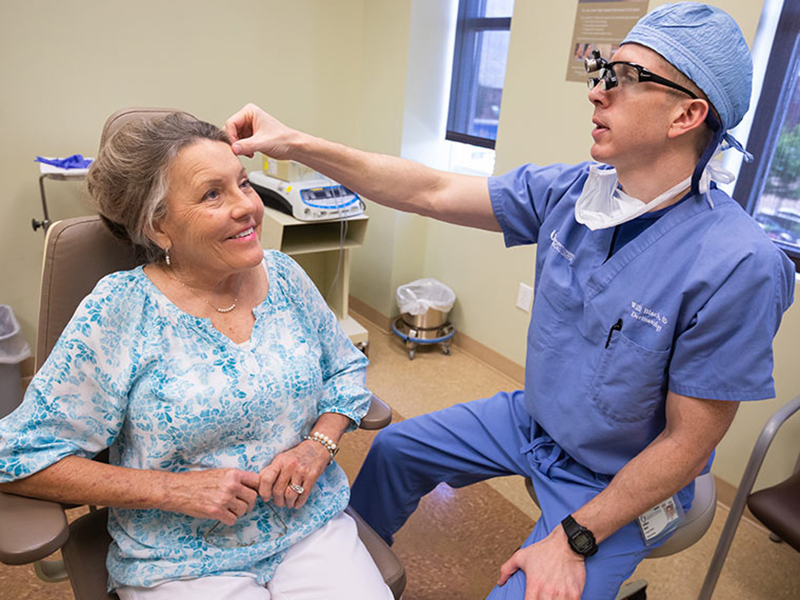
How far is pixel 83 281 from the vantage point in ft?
3.82

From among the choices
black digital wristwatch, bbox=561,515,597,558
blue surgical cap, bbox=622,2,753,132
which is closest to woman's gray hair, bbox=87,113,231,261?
blue surgical cap, bbox=622,2,753,132

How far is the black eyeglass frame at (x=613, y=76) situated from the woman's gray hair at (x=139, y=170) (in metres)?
0.78

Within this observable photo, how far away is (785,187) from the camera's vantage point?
6.45 feet

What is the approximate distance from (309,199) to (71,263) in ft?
4.72

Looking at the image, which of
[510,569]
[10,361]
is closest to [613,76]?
[510,569]

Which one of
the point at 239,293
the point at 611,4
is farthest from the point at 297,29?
the point at 239,293

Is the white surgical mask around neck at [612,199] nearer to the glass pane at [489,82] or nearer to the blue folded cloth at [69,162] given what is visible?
the glass pane at [489,82]

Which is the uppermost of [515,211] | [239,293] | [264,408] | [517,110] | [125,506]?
[517,110]

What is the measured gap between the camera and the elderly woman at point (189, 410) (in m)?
1.01

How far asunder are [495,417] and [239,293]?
0.71 meters

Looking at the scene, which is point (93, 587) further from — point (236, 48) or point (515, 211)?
point (236, 48)

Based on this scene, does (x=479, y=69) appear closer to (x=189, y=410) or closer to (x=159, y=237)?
(x=159, y=237)

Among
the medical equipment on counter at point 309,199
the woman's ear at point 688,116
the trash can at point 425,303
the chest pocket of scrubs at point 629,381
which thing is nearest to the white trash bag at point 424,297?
the trash can at point 425,303

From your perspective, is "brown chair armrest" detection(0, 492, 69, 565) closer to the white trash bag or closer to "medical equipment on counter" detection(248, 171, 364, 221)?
"medical equipment on counter" detection(248, 171, 364, 221)
